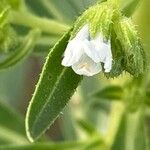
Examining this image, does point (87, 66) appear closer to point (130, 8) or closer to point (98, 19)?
point (98, 19)

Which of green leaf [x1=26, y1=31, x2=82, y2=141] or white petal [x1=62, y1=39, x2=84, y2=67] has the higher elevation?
white petal [x1=62, y1=39, x2=84, y2=67]

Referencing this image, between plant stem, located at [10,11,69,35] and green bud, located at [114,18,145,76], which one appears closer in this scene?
green bud, located at [114,18,145,76]

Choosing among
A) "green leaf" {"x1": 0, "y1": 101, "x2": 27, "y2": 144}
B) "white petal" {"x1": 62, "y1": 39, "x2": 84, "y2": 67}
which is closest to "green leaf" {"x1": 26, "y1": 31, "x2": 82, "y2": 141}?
"white petal" {"x1": 62, "y1": 39, "x2": 84, "y2": 67}

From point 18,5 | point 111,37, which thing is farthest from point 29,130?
point 18,5

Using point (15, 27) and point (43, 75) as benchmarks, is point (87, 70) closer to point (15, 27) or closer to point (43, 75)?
point (43, 75)

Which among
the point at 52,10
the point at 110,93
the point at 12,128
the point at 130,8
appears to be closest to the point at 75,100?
the point at 12,128

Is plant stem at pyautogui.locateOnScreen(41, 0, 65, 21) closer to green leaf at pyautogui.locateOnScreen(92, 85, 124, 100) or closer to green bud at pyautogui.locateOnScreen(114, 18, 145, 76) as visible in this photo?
green leaf at pyautogui.locateOnScreen(92, 85, 124, 100)
